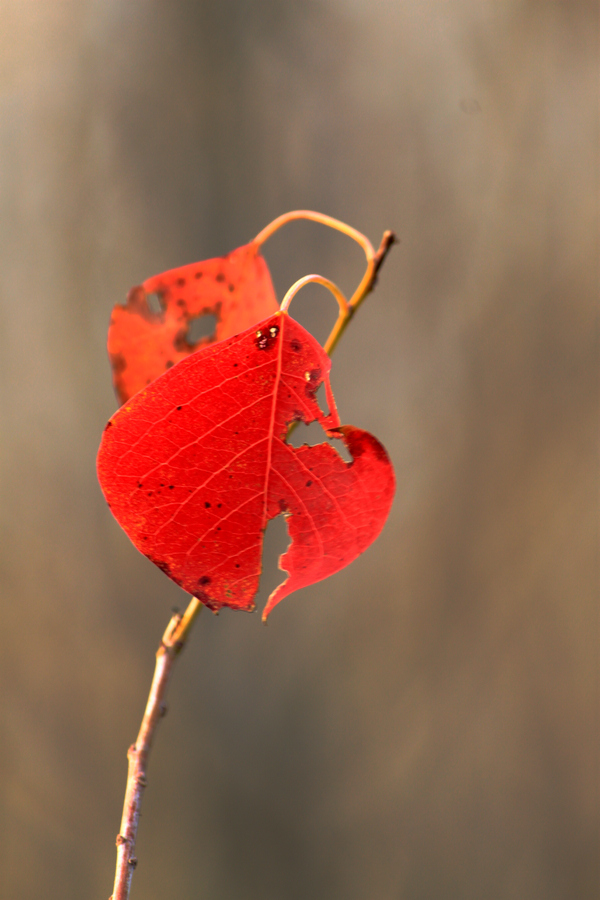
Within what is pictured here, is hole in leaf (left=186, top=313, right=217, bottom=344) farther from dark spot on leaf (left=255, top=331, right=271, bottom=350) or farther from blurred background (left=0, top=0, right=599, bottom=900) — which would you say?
dark spot on leaf (left=255, top=331, right=271, bottom=350)

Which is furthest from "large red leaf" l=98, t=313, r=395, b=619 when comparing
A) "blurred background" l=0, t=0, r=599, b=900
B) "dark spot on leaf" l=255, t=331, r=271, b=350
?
"blurred background" l=0, t=0, r=599, b=900

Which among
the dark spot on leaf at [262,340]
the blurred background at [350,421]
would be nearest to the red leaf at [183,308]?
the dark spot on leaf at [262,340]

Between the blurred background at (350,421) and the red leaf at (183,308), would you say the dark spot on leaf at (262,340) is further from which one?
the blurred background at (350,421)

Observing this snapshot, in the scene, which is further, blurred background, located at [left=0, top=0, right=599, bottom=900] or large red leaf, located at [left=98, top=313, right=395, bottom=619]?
blurred background, located at [left=0, top=0, right=599, bottom=900]

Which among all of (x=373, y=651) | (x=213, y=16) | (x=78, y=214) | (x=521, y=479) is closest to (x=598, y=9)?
(x=213, y=16)

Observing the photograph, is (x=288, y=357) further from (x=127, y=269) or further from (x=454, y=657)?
(x=454, y=657)
